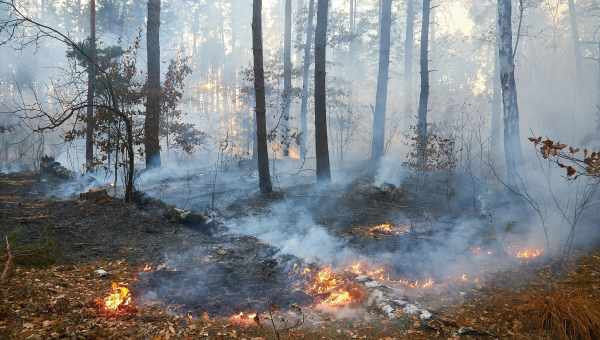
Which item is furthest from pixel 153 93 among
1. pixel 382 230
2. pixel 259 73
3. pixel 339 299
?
pixel 339 299

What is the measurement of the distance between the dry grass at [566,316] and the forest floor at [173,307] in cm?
1

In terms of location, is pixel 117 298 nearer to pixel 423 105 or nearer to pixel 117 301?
pixel 117 301

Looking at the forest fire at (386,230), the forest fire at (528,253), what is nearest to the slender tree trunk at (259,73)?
the forest fire at (386,230)

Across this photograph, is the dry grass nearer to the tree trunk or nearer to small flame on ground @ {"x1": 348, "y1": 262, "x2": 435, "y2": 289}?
small flame on ground @ {"x1": 348, "y1": 262, "x2": 435, "y2": 289}

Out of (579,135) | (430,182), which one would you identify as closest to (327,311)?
(430,182)

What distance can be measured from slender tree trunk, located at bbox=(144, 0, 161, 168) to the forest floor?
517cm

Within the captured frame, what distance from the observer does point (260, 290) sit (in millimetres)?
5797

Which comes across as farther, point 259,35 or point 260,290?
point 259,35

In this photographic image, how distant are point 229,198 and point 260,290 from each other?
576 centimetres

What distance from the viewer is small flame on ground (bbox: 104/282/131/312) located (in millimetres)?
Answer: 4867

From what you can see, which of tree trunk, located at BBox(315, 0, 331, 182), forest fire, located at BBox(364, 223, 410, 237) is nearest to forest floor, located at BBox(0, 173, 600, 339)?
forest fire, located at BBox(364, 223, 410, 237)

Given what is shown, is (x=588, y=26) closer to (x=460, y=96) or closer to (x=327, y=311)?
(x=460, y=96)

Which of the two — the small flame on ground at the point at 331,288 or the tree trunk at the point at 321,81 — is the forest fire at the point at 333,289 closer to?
the small flame on ground at the point at 331,288

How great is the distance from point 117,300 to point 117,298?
6 cm
